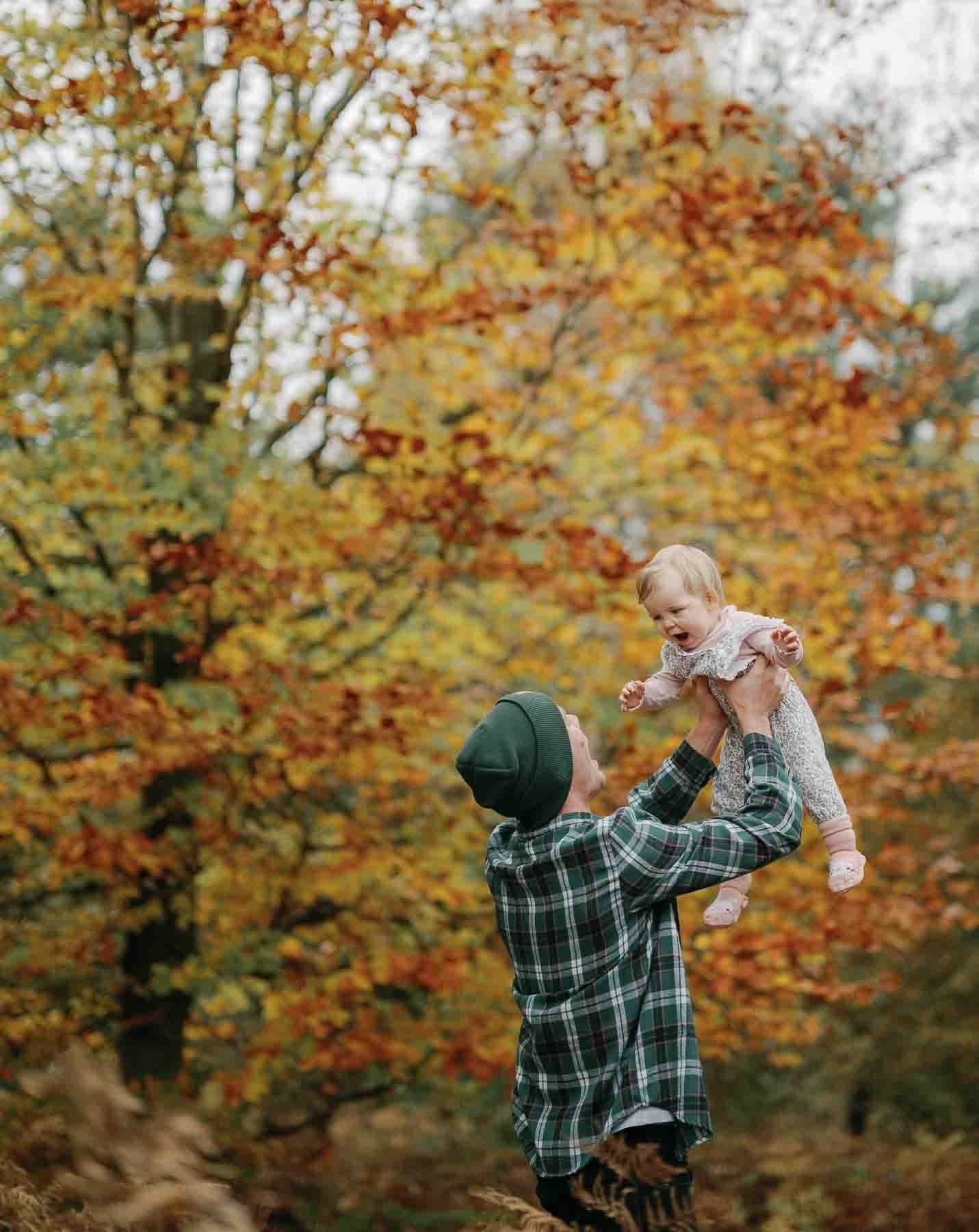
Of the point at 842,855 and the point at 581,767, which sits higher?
the point at 581,767

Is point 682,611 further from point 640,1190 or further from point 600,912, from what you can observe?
point 640,1190

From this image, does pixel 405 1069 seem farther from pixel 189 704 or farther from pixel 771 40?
pixel 771 40

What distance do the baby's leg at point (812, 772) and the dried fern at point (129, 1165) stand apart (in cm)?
145

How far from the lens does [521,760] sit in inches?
103

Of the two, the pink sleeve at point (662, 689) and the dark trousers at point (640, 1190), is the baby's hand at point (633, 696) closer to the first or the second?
the pink sleeve at point (662, 689)

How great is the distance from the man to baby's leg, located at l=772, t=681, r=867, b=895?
0.20ft

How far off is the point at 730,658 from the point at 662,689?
24cm

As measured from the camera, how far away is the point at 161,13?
5.08 metres

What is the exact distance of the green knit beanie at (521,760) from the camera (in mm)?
2578

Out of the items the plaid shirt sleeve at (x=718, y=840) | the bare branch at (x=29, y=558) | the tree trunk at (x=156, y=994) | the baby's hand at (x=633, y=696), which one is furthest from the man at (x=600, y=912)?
the tree trunk at (x=156, y=994)

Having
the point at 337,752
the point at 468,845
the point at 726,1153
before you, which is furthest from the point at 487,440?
the point at 726,1153

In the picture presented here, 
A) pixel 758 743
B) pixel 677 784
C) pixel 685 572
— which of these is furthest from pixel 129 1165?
pixel 685 572

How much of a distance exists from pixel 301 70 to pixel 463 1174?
689 cm

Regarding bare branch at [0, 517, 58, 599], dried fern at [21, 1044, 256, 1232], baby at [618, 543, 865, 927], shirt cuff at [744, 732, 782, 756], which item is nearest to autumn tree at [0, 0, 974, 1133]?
bare branch at [0, 517, 58, 599]
